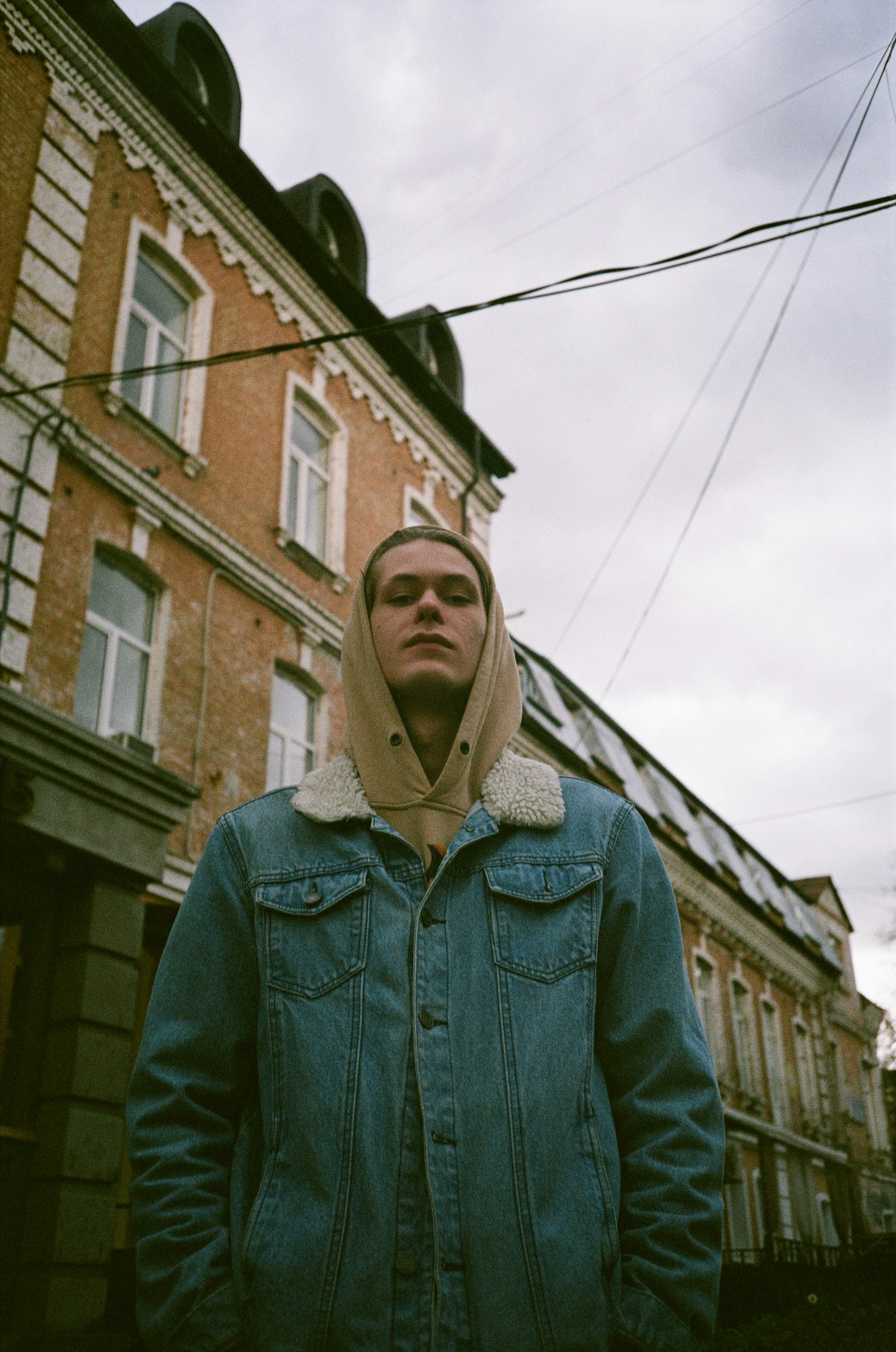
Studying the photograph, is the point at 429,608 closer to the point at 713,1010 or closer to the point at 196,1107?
the point at 196,1107

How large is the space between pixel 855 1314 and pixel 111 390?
8945mm

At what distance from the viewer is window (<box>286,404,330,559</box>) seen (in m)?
12.8

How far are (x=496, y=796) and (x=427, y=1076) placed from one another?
1.98 feet

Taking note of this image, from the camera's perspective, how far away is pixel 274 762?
11148mm

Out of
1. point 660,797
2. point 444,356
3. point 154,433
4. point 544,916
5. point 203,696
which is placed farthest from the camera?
point 660,797

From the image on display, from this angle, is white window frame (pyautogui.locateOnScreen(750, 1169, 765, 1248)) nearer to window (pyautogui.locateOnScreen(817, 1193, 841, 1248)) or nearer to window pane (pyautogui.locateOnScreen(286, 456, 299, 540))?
window (pyautogui.locateOnScreen(817, 1193, 841, 1248))

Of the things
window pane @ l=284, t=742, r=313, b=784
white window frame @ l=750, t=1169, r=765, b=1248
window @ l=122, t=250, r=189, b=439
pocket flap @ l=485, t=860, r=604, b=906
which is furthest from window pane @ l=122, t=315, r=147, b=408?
white window frame @ l=750, t=1169, r=765, b=1248

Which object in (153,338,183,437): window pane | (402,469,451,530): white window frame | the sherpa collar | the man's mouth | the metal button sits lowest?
the metal button

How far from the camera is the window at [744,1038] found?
2252cm

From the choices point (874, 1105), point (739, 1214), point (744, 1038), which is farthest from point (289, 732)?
point (874, 1105)

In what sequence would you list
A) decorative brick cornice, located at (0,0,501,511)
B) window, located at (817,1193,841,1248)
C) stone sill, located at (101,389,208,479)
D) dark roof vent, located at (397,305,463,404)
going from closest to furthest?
stone sill, located at (101,389,208,479), decorative brick cornice, located at (0,0,501,511), dark roof vent, located at (397,305,463,404), window, located at (817,1193,841,1248)

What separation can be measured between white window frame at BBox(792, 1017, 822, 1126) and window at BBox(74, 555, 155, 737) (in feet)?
72.1

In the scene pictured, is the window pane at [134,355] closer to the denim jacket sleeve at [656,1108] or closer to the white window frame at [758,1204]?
the denim jacket sleeve at [656,1108]

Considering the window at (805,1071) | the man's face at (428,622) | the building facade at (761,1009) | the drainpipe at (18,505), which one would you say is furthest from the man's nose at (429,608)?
the window at (805,1071)
